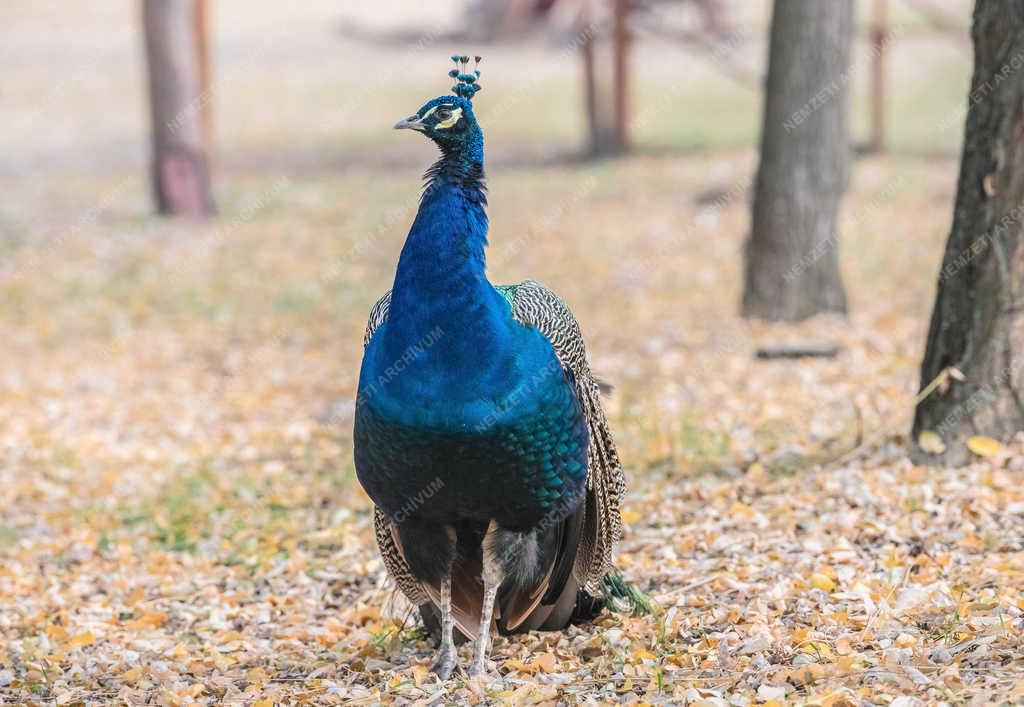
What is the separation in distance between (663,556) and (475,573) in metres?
0.97

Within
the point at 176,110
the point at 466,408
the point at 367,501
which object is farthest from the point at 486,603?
the point at 176,110

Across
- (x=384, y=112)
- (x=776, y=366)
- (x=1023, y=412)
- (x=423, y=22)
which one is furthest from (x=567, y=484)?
(x=423, y=22)

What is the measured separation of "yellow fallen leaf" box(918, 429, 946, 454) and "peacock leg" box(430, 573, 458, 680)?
7.59ft

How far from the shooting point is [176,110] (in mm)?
13516

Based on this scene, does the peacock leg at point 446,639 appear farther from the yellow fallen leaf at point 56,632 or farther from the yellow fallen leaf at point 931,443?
the yellow fallen leaf at point 931,443

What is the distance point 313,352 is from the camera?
9648mm

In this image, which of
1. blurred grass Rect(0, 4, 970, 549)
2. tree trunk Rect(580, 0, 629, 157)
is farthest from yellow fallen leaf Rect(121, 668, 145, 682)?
tree trunk Rect(580, 0, 629, 157)

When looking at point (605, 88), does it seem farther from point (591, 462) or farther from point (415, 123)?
point (415, 123)

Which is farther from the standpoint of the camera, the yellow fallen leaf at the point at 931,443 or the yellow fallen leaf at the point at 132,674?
the yellow fallen leaf at the point at 931,443

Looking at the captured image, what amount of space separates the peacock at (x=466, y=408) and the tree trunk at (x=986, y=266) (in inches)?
73.4

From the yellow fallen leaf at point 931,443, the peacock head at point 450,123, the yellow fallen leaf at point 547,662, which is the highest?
the peacock head at point 450,123

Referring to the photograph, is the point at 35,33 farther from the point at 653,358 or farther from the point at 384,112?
the point at 653,358

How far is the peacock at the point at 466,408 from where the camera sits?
3654mm

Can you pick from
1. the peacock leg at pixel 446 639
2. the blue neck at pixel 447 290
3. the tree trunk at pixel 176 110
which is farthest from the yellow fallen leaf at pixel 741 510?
the tree trunk at pixel 176 110
